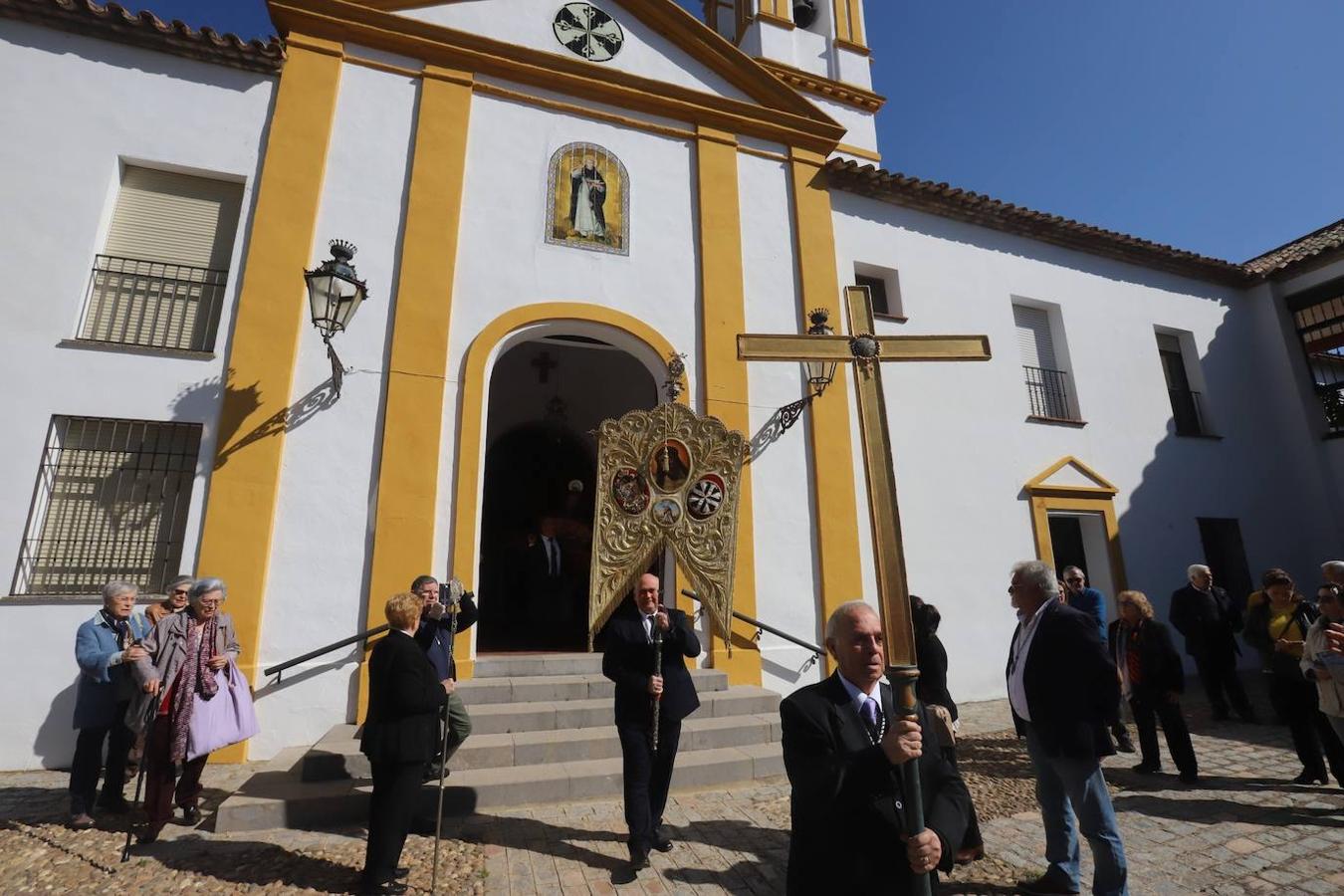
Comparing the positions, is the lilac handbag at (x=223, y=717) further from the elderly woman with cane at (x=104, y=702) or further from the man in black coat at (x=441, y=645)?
the man in black coat at (x=441, y=645)

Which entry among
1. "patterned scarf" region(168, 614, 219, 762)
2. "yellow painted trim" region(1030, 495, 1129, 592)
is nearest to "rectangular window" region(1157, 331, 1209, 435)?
"yellow painted trim" region(1030, 495, 1129, 592)

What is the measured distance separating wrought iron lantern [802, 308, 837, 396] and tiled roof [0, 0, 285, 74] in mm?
6457

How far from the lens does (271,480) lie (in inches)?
234

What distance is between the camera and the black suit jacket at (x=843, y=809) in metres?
1.86

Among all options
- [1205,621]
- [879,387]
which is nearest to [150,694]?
[879,387]

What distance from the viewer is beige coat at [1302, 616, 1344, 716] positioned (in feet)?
13.9

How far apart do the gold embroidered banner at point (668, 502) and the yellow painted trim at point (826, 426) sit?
2.27 meters

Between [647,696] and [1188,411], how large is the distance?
1171 cm

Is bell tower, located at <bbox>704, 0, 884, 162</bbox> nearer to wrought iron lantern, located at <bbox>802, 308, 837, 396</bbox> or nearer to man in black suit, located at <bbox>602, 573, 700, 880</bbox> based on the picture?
wrought iron lantern, located at <bbox>802, 308, 837, 396</bbox>

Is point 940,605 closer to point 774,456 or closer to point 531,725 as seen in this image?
point 774,456

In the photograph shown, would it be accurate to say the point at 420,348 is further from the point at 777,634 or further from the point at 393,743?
the point at 777,634

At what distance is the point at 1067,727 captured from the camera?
126 inches

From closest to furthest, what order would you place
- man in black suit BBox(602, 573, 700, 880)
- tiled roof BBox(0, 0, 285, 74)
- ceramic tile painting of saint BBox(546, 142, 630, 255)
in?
man in black suit BBox(602, 573, 700, 880) < tiled roof BBox(0, 0, 285, 74) < ceramic tile painting of saint BBox(546, 142, 630, 255)

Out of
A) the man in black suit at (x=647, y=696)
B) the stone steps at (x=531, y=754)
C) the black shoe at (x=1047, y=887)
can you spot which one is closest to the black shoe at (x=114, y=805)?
the stone steps at (x=531, y=754)
